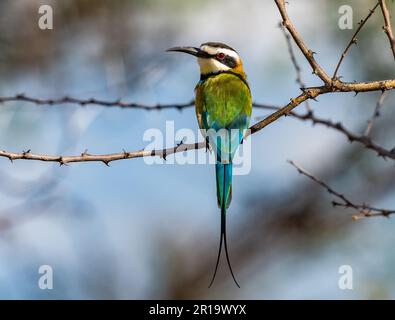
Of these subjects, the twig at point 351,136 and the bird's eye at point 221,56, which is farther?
the bird's eye at point 221,56

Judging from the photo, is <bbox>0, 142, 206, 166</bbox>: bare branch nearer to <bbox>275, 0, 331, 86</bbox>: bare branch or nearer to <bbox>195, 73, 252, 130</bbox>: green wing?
<bbox>275, 0, 331, 86</bbox>: bare branch

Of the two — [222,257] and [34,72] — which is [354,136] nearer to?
[222,257]

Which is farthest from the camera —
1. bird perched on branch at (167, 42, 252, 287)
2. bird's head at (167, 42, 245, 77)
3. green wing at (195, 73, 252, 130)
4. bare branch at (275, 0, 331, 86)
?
bird's head at (167, 42, 245, 77)

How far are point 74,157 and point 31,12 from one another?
2933mm

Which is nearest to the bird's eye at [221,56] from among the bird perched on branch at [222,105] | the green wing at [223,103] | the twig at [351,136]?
the bird perched on branch at [222,105]

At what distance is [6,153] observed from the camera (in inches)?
119

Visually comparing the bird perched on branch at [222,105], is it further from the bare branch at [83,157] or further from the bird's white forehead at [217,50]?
the bare branch at [83,157]

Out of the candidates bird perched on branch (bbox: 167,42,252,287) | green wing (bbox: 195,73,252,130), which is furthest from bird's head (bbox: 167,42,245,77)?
green wing (bbox: 195,73,252,130)

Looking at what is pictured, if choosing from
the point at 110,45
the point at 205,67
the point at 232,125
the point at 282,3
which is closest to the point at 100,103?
the point at 232,125

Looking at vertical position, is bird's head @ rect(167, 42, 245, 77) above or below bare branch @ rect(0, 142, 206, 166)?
above

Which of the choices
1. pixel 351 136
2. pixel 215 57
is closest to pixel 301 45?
pixel 351 136

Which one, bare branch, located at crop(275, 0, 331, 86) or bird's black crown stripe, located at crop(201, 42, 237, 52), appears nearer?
bare branch, located at crop(275, 0, 331, 86)

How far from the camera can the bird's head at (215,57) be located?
480 cm

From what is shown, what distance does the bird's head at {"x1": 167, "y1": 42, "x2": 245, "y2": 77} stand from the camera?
480 centimetres
